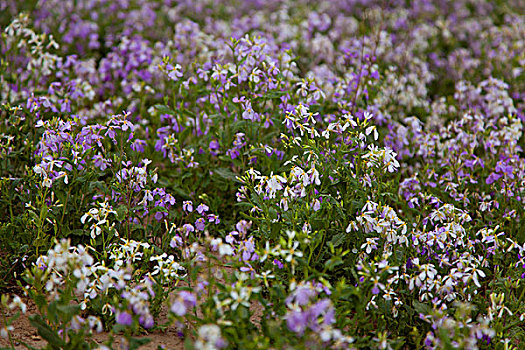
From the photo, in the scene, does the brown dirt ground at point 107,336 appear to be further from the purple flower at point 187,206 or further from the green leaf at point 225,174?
the green leaf at point 225,174

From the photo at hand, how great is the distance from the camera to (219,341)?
2.53 meters

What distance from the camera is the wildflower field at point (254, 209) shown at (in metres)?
3.03

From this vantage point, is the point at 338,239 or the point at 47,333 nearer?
the point at 47,333

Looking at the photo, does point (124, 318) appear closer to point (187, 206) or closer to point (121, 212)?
point (121, 212)

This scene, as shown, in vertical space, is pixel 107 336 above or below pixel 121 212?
below

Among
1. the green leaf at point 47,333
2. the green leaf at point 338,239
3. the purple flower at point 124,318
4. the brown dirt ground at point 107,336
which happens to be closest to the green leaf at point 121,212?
the brown dirt ground at point 107,336

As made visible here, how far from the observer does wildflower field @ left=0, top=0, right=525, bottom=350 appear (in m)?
3.03

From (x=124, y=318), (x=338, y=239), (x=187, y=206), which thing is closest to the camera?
(x=124, y=318)

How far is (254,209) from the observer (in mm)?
3824

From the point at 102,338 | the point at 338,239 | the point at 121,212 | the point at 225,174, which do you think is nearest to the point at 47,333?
the point at 102,338

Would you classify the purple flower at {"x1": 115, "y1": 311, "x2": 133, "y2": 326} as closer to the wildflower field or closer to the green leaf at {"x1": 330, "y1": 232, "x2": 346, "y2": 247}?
the wildflower field

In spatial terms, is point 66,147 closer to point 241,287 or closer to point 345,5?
point 241,287

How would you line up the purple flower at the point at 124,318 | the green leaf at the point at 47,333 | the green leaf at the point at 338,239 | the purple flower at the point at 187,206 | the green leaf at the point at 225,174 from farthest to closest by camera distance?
the green leaf at the point at 225,174
the purple flower at the point at 187,206
the green leaf at the point at 338,239
the green leaf at the point at 47,333
the purple flower at the point at 124,318

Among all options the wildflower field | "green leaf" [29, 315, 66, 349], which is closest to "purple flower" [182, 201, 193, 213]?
the wildflower field
